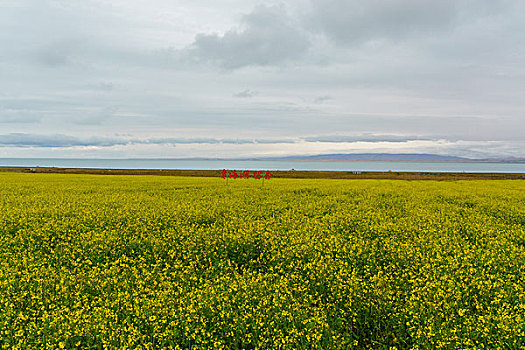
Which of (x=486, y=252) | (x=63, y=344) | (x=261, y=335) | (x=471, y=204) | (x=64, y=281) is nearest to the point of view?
(x=63, y=344)

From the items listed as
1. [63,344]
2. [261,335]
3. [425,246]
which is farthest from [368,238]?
[63,344]

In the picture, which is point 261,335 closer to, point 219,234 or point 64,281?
point 64,281

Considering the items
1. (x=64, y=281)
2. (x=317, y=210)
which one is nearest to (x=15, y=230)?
(x=64, y=281)

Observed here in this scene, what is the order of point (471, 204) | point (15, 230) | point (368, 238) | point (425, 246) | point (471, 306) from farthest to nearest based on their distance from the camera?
point (471, 204) < point (15, 230) < point (368, 238) < point (425, 246) < point (471, 306)

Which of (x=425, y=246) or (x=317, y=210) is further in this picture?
(x=317, y=210)

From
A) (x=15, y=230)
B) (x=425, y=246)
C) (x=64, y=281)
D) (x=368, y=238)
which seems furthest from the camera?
(x=15, y=230)

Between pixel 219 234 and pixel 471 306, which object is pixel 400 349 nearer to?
pixel 471 306

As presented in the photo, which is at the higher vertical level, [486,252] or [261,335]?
[486,252]

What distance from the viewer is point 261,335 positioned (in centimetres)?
500

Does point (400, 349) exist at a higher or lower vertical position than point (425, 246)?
lower

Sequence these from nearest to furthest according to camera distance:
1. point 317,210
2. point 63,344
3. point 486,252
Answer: point 63,344 < point 486,252 < point 317,210

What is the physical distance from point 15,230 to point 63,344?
10.2m

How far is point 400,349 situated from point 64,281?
7238mm

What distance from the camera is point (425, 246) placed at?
9.17m
